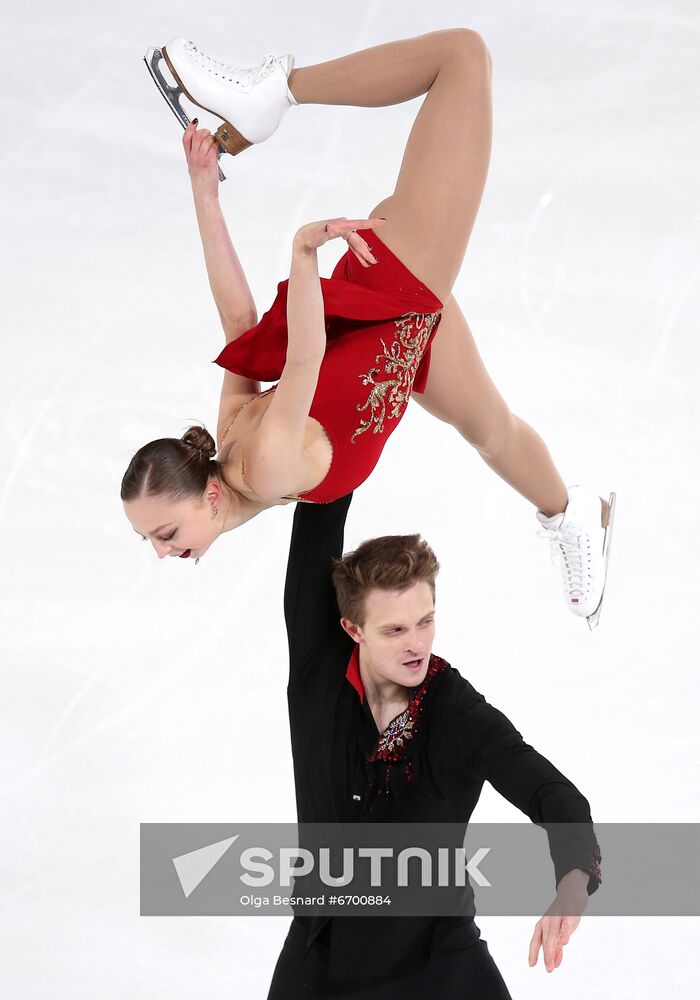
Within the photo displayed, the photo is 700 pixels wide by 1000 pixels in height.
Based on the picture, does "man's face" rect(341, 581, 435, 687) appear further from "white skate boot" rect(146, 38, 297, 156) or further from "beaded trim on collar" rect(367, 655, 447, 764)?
"white skate boot" rect(146, 38, 297, 156)

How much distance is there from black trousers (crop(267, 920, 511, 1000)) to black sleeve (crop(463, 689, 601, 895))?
1.19 feet

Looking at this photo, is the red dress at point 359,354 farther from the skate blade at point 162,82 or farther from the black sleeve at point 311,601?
the skate blade at point 162,82

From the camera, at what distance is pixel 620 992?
3678mm

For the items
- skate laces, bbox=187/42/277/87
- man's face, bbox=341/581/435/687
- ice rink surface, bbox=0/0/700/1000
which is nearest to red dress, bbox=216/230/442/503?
man's face, bbox=341/581/435/687

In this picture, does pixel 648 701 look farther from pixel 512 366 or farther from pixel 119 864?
pixel 119 864

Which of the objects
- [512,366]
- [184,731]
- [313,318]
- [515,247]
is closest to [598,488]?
[512,366]

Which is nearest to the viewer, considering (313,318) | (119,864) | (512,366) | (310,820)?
(313,318)

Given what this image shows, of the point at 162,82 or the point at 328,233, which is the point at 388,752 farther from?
the point at 162,82

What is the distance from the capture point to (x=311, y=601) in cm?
262

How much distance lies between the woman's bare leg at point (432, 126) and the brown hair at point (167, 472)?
0.70 m

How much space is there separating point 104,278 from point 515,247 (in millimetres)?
1721

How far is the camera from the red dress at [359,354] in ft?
9.00

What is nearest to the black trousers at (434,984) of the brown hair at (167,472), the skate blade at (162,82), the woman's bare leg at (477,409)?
the brown hair at (167,472)

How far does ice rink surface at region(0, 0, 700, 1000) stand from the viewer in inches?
160
